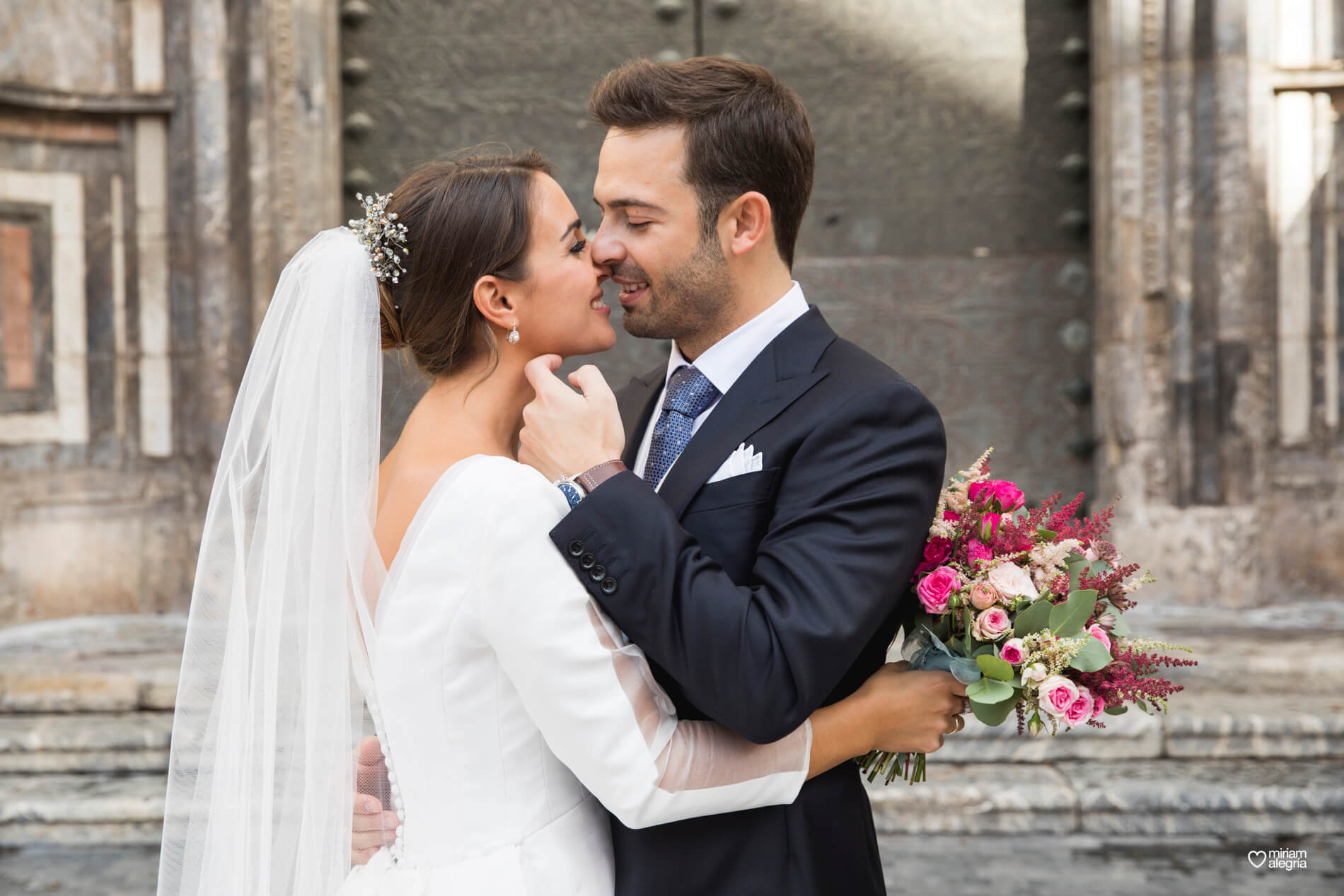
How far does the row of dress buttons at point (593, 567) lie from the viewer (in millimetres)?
1614

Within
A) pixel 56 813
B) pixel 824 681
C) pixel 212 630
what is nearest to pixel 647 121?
pixel 824 681

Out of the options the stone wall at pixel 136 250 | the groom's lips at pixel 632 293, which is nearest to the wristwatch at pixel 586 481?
the groom's lips at pixel 632 293

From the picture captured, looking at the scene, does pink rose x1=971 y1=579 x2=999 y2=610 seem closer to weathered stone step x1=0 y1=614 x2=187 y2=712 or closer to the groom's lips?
the groom's lips

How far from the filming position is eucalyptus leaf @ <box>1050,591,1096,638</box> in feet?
5.99

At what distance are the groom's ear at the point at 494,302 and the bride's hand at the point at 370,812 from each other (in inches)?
28.4

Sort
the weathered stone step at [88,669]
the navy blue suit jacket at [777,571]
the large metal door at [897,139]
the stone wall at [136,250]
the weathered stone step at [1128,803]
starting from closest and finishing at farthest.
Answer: the navy blue suit jacket at [777,571] < the weathered stone step at [1128,803] < the weathered stone step at [88,669] < the stone wall at [136,250] < the large metal door at [897,139]

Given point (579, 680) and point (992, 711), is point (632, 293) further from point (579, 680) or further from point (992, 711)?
point (992, 711)

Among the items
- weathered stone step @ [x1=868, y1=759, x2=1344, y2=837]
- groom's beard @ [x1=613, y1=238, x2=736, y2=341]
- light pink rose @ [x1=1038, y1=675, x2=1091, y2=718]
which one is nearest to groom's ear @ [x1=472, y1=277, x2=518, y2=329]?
groom's beard @ [x1=613, y1=238, x2=736, y2=341]

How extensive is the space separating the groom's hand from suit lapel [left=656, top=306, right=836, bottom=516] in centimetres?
15

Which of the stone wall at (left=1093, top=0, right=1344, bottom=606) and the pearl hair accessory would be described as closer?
the pearl hair accessory

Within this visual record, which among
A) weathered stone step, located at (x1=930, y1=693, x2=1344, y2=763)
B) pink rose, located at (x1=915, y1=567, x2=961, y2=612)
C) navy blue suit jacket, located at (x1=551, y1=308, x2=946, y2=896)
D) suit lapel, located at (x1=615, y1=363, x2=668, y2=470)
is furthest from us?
weathered stone step, located at (x1=930, y1=693, x2=1344, y2=763)

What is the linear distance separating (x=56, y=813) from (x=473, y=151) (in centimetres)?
285

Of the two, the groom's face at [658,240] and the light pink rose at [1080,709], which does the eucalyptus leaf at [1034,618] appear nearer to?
the light pink rose at [1080,709]

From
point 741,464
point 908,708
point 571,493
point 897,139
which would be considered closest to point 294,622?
point 571,493
